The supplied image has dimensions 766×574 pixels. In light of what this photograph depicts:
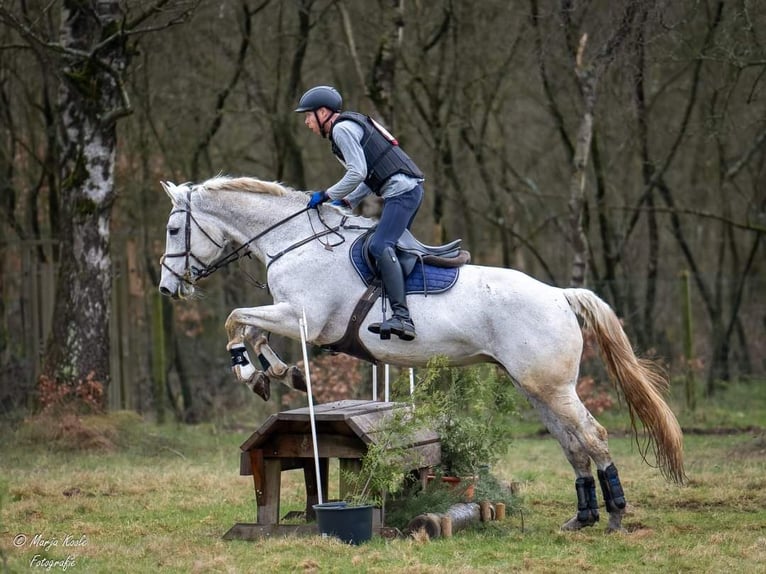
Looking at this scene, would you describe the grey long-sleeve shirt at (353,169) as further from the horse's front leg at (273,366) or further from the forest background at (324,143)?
the forest background at (324,143)

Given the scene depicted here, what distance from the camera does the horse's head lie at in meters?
7.79

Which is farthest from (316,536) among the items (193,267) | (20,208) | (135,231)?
(20,208)

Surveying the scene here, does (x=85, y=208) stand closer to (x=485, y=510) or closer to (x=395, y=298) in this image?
(x=395, y=298)

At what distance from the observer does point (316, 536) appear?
6.70m

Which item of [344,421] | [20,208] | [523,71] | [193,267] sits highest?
[523,71]

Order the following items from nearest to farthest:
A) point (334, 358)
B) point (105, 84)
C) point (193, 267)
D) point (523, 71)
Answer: point (193, 267)
point (105, 84)
point (334, 358)
point (523, 71)

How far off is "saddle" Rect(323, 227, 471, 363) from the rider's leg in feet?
0.36

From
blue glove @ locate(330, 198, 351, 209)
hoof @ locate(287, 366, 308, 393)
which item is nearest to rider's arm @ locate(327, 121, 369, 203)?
blue glove @ locate(330, 198, 351, 209)

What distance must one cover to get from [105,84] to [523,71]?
831 cm

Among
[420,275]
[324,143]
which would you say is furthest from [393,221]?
[324,143]

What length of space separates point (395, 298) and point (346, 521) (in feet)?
5.10

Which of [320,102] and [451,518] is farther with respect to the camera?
[320,102]

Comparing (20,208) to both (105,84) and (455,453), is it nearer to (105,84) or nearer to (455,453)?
(105,84)

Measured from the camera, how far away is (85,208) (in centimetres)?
1226
